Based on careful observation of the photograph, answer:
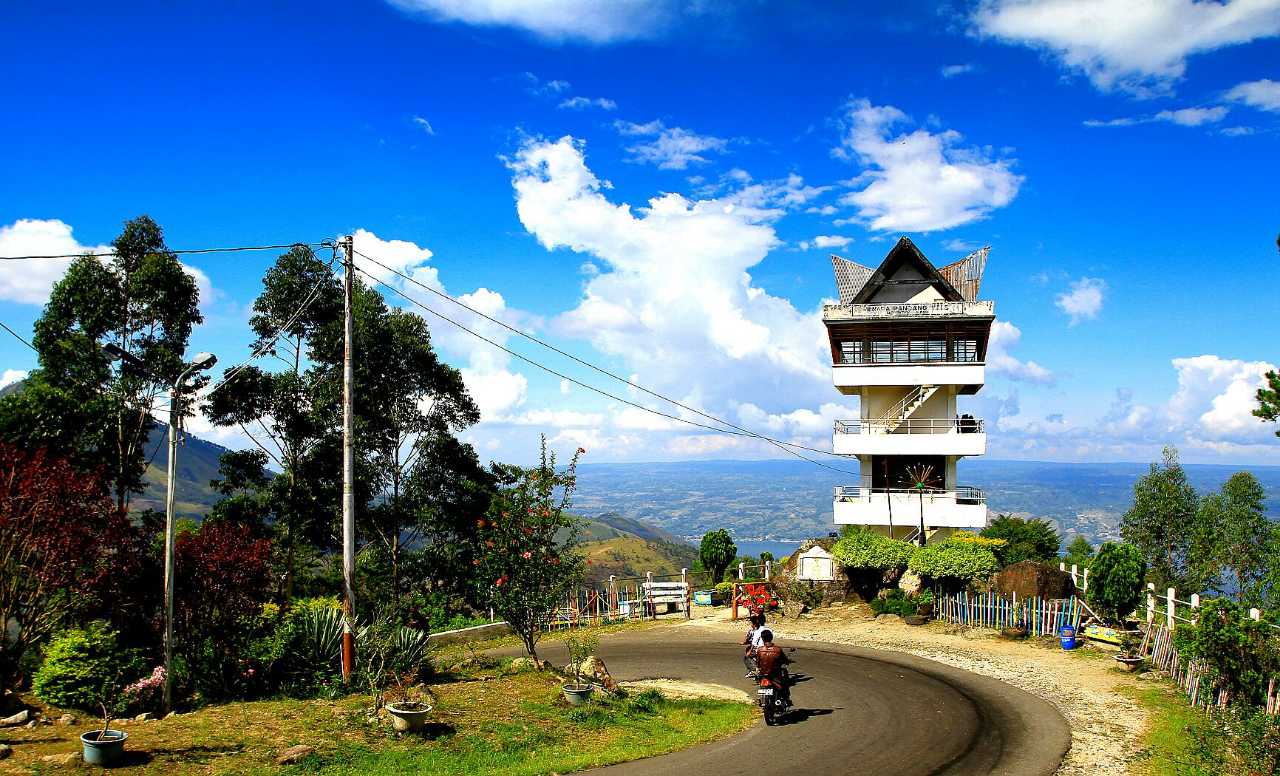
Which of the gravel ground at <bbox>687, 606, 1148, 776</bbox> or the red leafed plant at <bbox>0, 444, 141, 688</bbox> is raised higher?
the red leafed plant at <bbox>0, 444, 141, 688</bbox>

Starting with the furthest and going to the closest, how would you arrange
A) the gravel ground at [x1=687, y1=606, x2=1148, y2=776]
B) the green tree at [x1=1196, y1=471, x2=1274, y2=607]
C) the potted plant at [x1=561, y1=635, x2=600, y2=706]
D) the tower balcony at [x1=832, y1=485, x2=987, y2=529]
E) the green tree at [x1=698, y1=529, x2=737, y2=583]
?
the green tree at [x1=1196, y1=471, x2=1274, y2=607] < the green tree at [x1=698, y1=529, x2=737, y2=583] < the tower balcony at [x1=832, y1=485, x2=987, y2=529] < the potted plant at [x1=561, y1=635, x2=600, y2=706] < the gravel ground at [x1=687, y1=606, x2=1148, y2=776]

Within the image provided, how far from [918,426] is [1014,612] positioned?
49.3ft

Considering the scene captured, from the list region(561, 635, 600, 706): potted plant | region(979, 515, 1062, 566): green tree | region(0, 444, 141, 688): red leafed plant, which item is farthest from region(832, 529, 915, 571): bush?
region(0, 444, 141, 688): red leafed plant

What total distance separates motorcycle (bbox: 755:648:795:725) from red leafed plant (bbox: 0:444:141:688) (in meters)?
12.0

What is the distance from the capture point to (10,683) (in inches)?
501

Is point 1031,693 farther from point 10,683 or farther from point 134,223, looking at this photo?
point 134,223

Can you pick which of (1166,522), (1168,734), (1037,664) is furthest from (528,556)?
(1166,522)

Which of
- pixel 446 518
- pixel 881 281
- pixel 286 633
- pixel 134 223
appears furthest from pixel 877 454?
pixel 134 223

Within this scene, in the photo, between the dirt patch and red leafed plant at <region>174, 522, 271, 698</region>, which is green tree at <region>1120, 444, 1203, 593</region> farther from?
red leafed plant at <region>174, 522, 271, 698</region>

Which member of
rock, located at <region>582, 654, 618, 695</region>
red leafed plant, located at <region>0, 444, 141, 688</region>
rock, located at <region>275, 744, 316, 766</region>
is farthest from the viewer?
rock, located at <region>582, 654, 618, 695</region>

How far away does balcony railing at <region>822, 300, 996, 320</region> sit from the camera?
36000 millimetres

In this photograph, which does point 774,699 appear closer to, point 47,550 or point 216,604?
point 216,604

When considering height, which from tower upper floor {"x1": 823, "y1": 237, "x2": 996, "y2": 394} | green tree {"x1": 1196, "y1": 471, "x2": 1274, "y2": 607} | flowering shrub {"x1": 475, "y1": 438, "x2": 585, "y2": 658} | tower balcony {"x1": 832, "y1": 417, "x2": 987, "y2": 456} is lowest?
green tree {"x1": 1196, "y1": 471, "x2": 1274, "y2": 607}

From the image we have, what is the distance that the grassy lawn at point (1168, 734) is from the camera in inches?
463
